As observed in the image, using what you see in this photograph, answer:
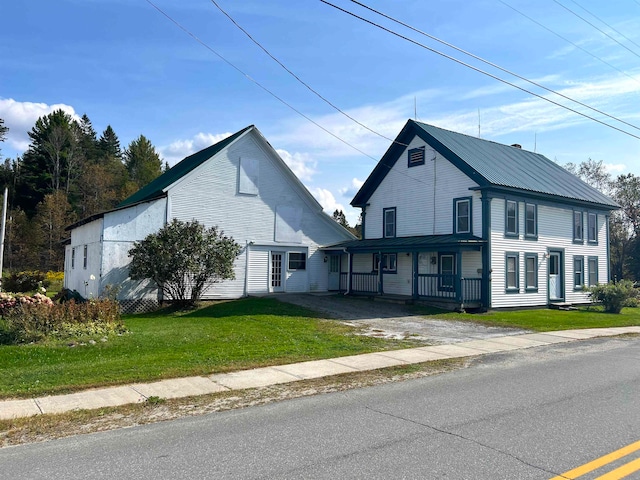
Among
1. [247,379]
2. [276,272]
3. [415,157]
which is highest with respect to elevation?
[415,157]

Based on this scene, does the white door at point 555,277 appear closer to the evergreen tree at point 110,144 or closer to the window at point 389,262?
the window at point 389,262

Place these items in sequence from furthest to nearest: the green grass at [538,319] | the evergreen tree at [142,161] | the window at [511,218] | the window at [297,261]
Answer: the evergreen tree at [142,161] → the window at [297,261] → the window at [511,218] → the green grass at [538,319]

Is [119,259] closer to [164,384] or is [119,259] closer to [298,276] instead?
[298,276]

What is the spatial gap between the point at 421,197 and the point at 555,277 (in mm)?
7936

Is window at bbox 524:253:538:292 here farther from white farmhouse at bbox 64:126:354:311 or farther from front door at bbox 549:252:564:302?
white farmhouse at bbox 64:126:354:311

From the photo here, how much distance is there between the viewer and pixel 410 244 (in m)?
23.3

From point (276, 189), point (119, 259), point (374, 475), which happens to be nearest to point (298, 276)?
point (276, 189)

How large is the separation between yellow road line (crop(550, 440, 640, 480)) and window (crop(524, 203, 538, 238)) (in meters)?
19.9

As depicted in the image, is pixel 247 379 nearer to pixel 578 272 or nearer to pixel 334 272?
pixel 334 272

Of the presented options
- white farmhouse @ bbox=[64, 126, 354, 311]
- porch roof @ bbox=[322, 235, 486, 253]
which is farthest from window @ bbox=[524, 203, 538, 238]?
white farmhouse @ bbox=[64, 126, 354, 311]

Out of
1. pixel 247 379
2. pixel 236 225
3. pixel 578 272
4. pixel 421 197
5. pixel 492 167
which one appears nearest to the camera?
pixel 247 379

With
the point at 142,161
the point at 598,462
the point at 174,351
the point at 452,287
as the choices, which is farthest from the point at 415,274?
the point at 142,161

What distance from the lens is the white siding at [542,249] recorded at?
74.3 ft

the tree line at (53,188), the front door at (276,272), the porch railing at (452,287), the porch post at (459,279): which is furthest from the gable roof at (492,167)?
the tree line at (53,188)
